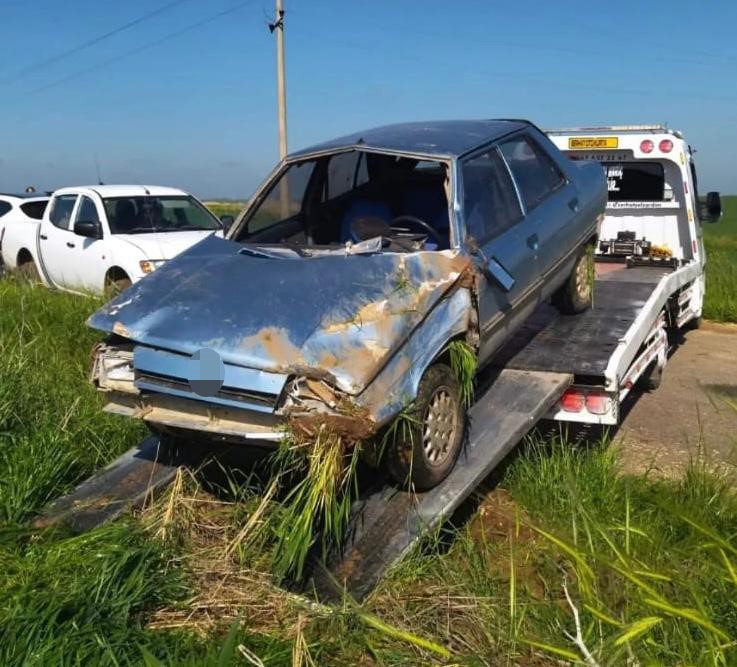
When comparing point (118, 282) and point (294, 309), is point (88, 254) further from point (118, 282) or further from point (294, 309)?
point (294, 309)

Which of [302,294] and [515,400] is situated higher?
[302,294]

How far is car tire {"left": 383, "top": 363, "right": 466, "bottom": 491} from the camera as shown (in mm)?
3926

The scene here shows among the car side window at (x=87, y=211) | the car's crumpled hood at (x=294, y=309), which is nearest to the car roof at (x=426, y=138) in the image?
the car's crumpled hood at (x=294, y=309)

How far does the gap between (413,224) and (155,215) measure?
625cm

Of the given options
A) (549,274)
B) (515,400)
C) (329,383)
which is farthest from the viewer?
(549,274)

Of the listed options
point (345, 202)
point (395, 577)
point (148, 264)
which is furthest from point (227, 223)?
point (148, 264)

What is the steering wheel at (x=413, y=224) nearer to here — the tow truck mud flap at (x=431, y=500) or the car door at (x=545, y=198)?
the car door at (x=545, y=198)

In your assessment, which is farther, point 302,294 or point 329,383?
point 302,294

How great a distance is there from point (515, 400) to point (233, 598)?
2036 millimetres

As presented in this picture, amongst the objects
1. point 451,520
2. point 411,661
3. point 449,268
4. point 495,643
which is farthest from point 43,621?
point 449,268

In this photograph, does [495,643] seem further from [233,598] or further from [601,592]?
[233,598]

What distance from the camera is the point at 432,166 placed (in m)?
5.28

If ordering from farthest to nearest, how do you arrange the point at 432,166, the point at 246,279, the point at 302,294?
the point at 432,166, the point at 246,279, the point at 302,294

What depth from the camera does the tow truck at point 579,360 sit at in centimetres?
399
